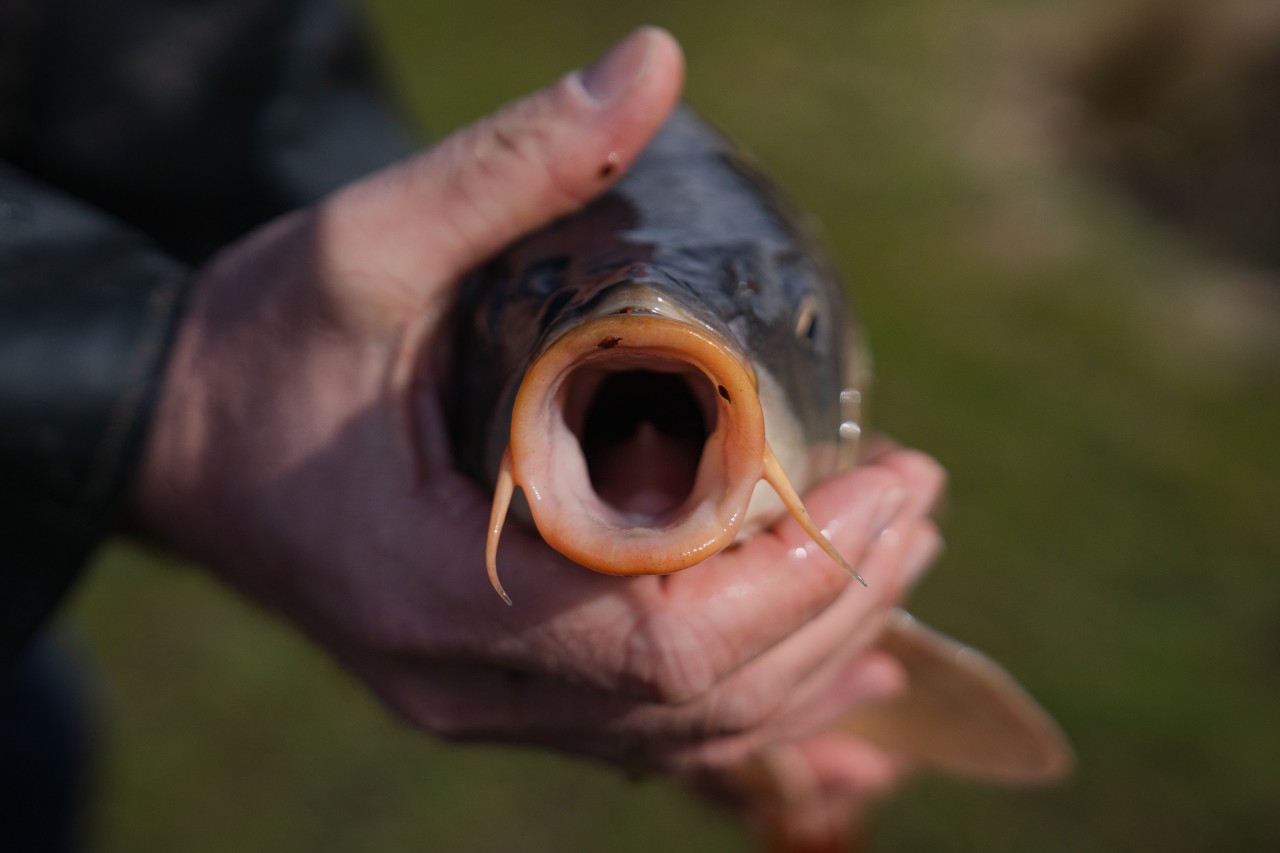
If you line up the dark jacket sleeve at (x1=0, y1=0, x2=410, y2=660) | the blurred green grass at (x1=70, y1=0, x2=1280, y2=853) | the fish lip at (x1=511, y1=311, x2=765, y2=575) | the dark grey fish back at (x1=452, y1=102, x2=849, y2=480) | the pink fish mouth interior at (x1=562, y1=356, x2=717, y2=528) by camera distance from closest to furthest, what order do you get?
the fish lip at (x1=511, y1=311, x2=765, y2=575), the pink fish mouth interior at (x1=562, y1=356, x2=717, y2=528), the dark grey fish back at (x1=452, y1=102, x2=849, y2=480), the dark jacket sleeve at (x1=0, y1=0, x2=410, y2=660), the blurred green grass at (x1=70, y1=0, x2=1280, y2=853)

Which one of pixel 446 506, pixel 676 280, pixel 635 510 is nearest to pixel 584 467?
pixel 635 510

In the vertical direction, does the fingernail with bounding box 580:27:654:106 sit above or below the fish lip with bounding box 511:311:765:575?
above

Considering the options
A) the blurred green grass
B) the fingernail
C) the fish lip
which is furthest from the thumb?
the blurred green grass

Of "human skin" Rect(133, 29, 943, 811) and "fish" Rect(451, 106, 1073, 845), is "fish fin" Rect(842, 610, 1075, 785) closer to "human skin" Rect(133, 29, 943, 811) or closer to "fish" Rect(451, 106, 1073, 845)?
"fish" Rect(451, 106, 1073, 845)

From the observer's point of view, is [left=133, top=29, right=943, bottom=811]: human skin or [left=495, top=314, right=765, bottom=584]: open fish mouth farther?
[left=133, top=29, right=943, bottom=811]: human skin

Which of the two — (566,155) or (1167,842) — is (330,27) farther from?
(1167,842)

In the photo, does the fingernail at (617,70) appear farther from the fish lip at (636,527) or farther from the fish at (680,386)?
the fish lip at (636,527)

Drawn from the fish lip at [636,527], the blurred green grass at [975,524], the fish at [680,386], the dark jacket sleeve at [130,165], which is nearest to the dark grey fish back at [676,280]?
the fish at [680,386]
